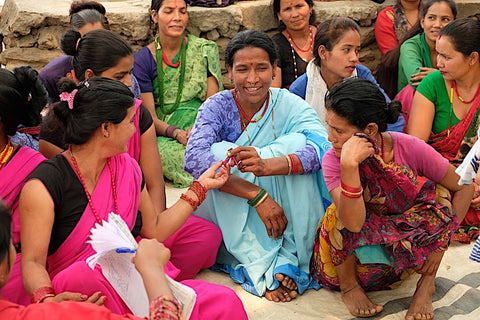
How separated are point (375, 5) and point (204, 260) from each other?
3.70m

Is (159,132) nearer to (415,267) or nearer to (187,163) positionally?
(187,163)

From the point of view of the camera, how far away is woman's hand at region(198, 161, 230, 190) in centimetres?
308

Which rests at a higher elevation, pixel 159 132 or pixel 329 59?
pixel 329 59

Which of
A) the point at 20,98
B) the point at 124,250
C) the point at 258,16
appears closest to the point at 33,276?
the point at 124,250

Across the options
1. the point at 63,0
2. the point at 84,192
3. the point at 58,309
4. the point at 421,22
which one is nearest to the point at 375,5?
the point at 421,22

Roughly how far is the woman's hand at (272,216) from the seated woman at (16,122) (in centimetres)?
117

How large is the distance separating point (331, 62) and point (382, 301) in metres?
1.80

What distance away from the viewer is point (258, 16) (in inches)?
230

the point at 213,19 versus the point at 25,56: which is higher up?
the point at 213,19

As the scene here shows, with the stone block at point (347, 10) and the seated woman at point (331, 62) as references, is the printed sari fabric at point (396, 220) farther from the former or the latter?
the stone block at point (347, 10)

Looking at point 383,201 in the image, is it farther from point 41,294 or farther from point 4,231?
point 4,231

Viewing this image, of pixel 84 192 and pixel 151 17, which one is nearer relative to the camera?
pixel 84 192

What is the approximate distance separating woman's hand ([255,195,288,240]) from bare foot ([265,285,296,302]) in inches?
11.5

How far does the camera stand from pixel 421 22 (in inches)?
201
